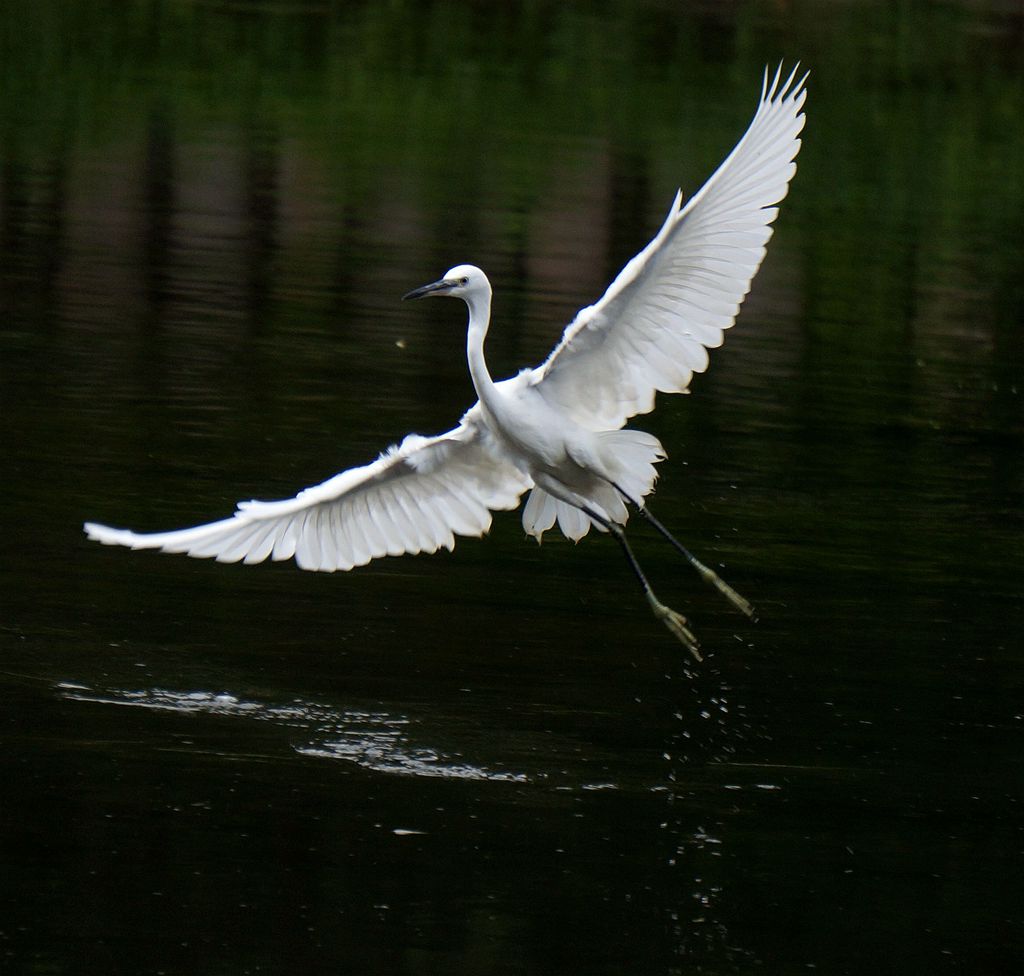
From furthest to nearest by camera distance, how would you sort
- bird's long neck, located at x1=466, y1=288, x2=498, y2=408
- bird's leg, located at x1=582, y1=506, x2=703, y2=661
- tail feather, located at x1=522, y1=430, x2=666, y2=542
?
bird's leg, located at x1=582, y1=506, x2=703, y2=661 → tail feather, located at x1=522, y1=430, x2=666, y2=542 → bird's long neck, located at x1=466, y1=288, x2=498, y2=408

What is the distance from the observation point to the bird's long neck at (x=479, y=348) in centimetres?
798

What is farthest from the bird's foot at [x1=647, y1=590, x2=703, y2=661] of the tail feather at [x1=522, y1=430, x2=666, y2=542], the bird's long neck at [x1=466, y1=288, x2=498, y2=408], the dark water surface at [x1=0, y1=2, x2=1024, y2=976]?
the bird's long neck at [x1=466, y1=288, x2=498, y2=408]

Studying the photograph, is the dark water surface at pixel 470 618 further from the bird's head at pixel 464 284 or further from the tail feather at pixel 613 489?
the bird's head at pixel 464 284

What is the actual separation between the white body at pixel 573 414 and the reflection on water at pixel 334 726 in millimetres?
513

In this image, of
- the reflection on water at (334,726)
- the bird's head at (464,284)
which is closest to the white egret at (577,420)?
the bird's head at (464,284)

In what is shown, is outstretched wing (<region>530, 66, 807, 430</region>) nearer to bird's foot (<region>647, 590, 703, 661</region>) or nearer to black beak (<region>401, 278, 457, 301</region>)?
black beak (<region>401, 278, 457, 301</region>)

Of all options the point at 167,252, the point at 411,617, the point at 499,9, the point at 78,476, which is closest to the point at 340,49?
the point at 499,9

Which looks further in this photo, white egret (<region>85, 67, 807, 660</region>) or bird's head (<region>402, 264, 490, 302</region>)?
bird's head (<region>402, 264, 490, 302</region>)

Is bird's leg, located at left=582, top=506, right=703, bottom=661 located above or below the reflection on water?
above

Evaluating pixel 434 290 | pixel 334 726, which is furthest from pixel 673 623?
pixel 434 290

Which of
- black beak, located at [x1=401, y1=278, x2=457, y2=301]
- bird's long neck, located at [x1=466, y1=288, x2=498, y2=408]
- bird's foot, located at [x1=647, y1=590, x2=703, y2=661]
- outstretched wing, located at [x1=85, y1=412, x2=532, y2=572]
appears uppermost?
black beak, located at [x1=401, y1=278, x2=457, y2=301]

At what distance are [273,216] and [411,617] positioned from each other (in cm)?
952

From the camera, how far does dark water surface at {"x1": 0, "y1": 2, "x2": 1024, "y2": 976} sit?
654 centimetres

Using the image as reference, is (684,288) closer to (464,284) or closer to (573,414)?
(573,414)
